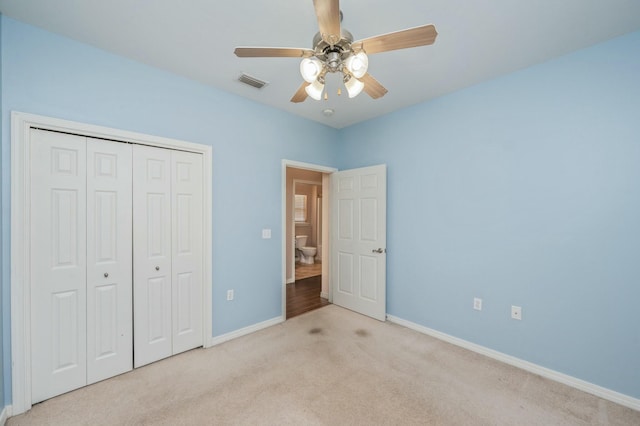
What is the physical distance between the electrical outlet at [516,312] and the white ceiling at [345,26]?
223 centimetres

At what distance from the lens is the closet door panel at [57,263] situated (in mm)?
1878

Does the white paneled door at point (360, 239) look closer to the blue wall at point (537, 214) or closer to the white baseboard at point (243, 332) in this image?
the blue wall at point (537, 214)

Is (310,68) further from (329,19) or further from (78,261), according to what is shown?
(78,261)

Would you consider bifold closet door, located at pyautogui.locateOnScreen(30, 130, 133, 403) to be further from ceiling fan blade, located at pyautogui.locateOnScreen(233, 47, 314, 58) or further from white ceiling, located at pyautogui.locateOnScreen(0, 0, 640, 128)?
ceiling fan blade, located at pyautogui.locateOnScreen(233, 47, 314, 58)

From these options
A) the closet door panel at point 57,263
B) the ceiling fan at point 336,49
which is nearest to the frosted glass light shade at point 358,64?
the ceiling fan at point 336,49

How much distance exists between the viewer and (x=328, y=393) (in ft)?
6.57

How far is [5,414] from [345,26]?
353 cm

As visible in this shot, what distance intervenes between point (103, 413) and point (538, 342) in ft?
11.5

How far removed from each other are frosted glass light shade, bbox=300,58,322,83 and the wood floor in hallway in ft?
9.74

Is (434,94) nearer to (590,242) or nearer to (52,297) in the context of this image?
(590,242)

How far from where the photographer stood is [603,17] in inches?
68.9

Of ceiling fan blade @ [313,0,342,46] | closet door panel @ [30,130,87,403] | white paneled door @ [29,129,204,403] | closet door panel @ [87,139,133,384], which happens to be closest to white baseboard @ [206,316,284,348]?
white paneled door @ [29,129,204,403]

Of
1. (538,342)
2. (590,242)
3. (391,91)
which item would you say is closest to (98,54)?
(391,91)

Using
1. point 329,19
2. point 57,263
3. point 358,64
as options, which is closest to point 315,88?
point 358,64
